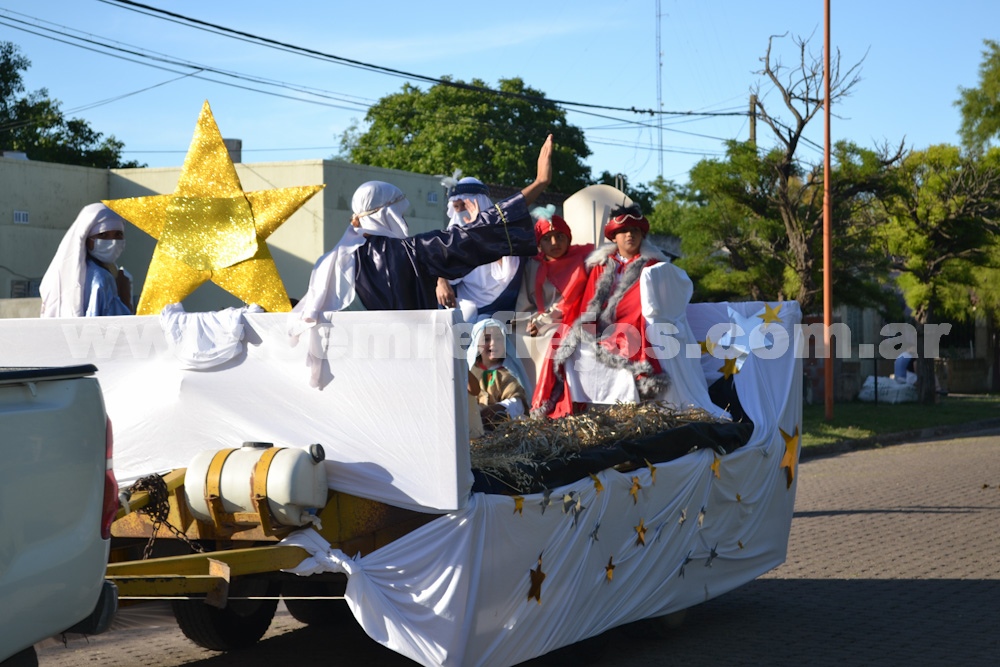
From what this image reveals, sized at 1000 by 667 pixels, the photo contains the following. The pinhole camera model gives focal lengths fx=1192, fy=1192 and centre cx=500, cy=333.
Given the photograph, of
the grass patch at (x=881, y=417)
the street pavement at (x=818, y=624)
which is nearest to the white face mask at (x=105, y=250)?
the street pavement at (x=818, y=624)

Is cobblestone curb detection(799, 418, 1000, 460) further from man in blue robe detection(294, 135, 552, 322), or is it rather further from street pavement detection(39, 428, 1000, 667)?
man in blue robe detection(294, 135, 552, 322)

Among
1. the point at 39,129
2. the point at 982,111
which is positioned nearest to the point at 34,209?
the point at 39,129

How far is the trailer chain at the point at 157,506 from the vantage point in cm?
487

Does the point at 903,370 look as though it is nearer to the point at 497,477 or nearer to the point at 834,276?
the point at 834,276

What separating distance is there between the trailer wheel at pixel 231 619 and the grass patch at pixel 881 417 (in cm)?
1243

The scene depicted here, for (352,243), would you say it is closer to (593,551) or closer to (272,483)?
(272,483)

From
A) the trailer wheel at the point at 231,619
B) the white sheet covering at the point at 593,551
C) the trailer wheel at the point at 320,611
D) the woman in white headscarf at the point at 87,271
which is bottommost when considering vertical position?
the trailer wheel at the point at 320,611

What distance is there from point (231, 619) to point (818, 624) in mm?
3253

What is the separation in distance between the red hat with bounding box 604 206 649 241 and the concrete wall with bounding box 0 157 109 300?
59.1 feet

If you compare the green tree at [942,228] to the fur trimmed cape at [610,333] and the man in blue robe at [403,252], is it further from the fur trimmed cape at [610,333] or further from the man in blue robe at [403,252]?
the man in blue robe at [403,252]

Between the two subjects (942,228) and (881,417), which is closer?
(881,417)

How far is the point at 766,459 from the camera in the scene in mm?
7254

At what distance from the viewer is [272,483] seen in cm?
457

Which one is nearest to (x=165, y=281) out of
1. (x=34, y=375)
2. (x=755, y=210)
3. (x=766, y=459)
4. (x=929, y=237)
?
(x=34, y=375)
